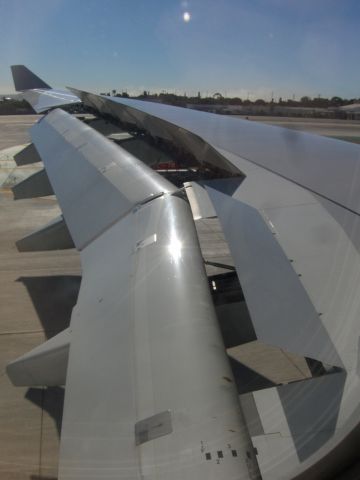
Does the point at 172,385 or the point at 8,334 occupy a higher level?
the point at 172,385

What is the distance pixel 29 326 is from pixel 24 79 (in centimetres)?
1117

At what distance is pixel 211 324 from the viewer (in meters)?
2.12

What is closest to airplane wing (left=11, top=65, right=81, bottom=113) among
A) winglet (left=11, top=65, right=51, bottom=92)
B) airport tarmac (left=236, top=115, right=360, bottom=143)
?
winglet (left=11, top=65, right=51, bottom=92)

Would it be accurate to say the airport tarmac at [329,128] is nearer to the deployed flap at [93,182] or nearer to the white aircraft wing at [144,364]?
the deployed flap at [93,182]

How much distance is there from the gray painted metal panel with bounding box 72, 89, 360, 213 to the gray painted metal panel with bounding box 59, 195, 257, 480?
1.39 meters

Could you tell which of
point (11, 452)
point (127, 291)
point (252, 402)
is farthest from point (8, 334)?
point (252, 402)

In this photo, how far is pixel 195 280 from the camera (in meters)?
2.48

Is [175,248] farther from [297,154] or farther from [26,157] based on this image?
[26,157]

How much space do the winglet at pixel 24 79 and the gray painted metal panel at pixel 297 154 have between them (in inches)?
346

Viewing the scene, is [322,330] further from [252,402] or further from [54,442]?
[54,442]

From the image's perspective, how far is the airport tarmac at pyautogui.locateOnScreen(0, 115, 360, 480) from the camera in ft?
11.4

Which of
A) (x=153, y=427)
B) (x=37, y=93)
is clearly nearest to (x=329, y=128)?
(x=37, y=93)

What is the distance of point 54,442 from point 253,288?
2.38m

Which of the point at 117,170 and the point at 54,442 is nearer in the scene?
the point at 54,442
